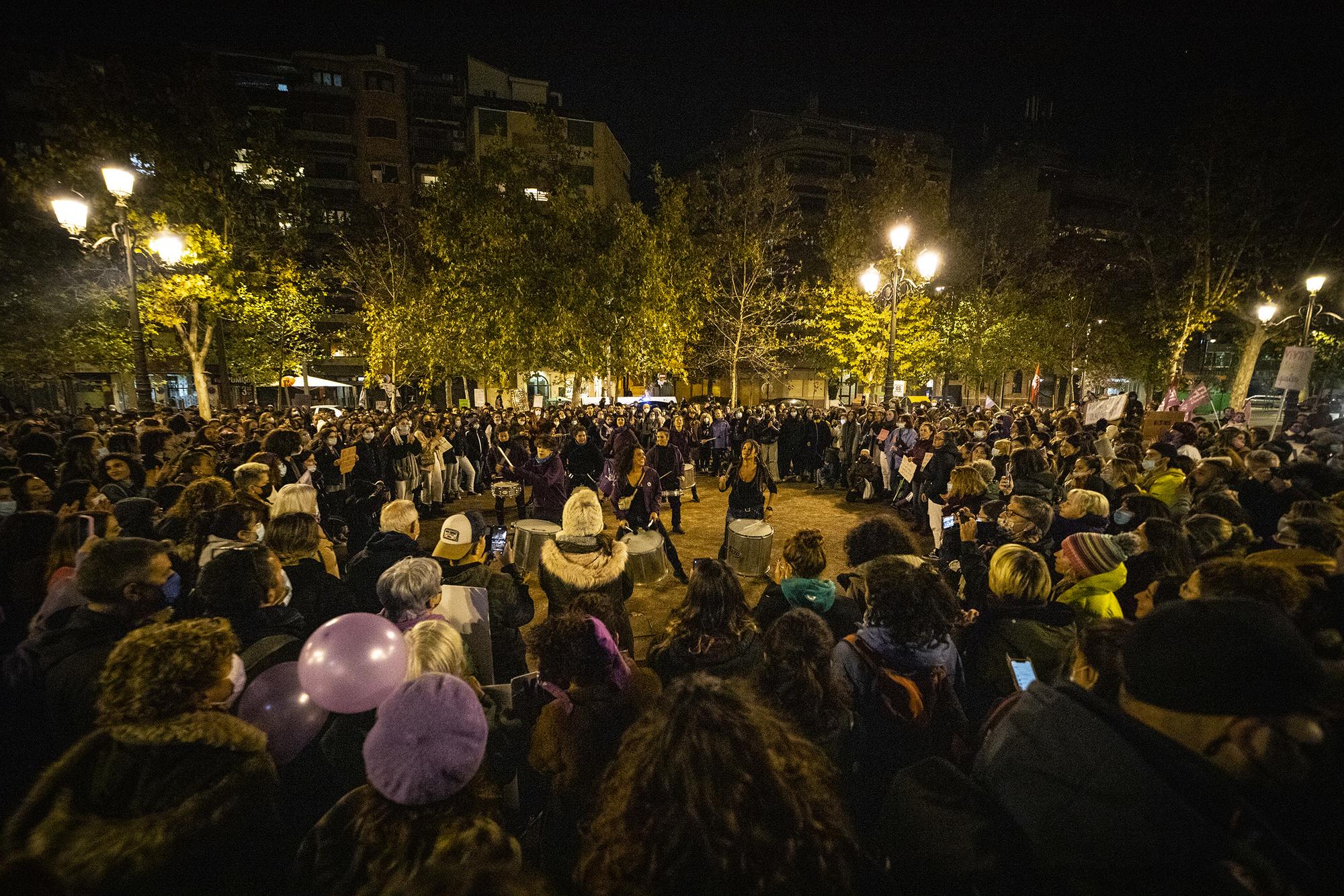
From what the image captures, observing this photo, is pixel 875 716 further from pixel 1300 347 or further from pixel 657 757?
pixel 1300 347

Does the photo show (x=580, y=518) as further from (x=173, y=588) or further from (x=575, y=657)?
(x=173, y=588)

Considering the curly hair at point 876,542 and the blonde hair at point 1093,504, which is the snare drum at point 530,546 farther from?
the blonde hair at point 1093,504

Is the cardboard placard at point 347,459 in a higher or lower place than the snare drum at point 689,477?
higher

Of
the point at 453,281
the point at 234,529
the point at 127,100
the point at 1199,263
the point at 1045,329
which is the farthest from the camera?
the point at 1045,329

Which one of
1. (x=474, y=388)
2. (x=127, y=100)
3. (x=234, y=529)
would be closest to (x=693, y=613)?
(x=234, y=529)

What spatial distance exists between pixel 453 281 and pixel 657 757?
21.0 meters

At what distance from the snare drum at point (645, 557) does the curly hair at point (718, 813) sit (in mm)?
4735

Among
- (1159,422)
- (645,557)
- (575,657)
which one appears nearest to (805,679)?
(575,657)

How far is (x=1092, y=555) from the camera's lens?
3.48m

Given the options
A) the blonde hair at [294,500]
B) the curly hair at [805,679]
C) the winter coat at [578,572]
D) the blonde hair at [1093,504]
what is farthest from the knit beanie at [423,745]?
the blonde hair at [1093,504]

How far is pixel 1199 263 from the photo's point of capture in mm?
23266

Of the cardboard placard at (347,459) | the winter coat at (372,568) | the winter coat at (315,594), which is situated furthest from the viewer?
the cardboard placard at (347,459)

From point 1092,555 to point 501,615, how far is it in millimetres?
3731

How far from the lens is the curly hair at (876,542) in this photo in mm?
4027
